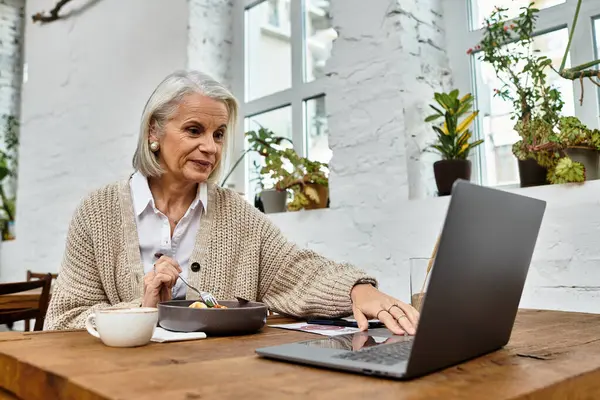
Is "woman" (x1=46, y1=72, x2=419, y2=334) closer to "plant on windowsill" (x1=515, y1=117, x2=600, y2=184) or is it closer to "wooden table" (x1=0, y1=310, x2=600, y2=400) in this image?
"wooden table" (x1=0, y1=310, x2=600, y2=400)

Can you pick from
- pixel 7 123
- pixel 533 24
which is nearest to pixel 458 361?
pixel 533 24

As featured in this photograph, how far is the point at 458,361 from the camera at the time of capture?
71 centimetres

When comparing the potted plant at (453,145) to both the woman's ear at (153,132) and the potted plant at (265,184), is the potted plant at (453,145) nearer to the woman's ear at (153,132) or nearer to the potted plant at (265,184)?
the potted plant at (265,184)

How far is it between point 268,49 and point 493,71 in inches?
51.1

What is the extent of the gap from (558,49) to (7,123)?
452 cm

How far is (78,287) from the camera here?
1.30 metres

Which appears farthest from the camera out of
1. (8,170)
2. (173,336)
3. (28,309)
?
(8,170)

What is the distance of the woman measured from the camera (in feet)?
4.28

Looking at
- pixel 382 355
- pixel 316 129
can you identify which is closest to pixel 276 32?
pixel 316 129

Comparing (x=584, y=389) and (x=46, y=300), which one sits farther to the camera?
(x=46, y=300)

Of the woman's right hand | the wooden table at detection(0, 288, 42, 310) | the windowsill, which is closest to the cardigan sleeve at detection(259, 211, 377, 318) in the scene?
the woman's right hand

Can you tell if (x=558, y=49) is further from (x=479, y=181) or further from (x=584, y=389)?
(x=584, y=389)

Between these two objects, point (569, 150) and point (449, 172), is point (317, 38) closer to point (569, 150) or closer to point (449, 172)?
point (449, 172)

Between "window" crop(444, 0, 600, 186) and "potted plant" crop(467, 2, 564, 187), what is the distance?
0.04 m
